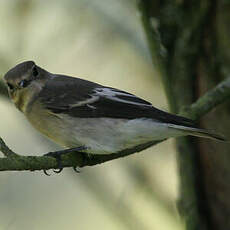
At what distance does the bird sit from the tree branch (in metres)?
0.08

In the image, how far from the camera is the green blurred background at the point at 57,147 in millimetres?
4570

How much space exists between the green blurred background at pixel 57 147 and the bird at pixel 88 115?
700mm

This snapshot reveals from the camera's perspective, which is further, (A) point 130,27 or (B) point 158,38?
(A) point 130,27

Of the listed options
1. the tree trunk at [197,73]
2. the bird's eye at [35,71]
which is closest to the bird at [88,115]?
the bird's eye at [35,71]

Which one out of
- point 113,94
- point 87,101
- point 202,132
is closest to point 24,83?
point 87,101

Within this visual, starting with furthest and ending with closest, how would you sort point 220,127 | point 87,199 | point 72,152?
point 87,199
point 220,127
point 72,152

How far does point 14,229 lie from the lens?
4.68m

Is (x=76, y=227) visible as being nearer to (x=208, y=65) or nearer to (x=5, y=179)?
(x=5, y=179)

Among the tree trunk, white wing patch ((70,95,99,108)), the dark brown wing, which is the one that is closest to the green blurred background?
the tree trunk

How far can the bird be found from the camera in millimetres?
3502

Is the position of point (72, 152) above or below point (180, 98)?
above

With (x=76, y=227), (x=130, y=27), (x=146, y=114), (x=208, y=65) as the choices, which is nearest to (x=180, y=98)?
(x=208, y=65)

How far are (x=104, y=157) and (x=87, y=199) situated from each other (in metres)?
2.07

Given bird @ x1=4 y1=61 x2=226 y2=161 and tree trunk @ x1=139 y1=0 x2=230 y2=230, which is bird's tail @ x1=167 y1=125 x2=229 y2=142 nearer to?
bird @ x1=4 y1=61 x2=226 y2=161
